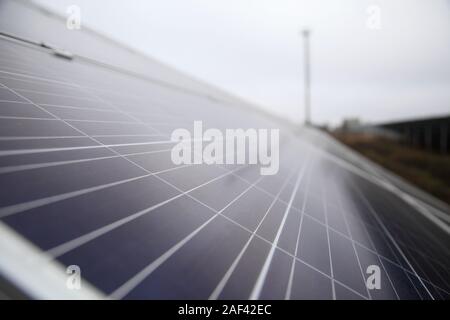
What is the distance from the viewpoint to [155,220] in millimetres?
1609

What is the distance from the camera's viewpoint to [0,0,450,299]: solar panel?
1.22 m

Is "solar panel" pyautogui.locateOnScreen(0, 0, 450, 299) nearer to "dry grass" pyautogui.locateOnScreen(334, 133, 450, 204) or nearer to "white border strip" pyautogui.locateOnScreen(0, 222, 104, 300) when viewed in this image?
"white border strip" pyautogui.locateOnScreen(0, 222, 104, 300)

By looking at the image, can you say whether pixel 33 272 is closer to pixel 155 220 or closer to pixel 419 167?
pixel 155 220

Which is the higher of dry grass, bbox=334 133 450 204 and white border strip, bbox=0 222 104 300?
white border strip, bbox=0 222 104 300

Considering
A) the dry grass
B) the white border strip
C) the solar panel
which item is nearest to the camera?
the white border strip

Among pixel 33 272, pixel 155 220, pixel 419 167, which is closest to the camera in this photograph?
pixel 33 272

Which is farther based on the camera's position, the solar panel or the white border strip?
the solar panel

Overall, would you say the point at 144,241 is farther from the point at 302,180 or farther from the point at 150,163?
the point at 302,180

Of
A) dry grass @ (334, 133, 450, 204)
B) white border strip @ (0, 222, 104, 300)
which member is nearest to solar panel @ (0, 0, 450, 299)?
white border strip @ (0, 222, 104, 300)

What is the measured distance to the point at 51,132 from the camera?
212 cm

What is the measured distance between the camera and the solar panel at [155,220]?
122 centimetres

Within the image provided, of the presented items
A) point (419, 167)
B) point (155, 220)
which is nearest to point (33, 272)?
point (155, 220)

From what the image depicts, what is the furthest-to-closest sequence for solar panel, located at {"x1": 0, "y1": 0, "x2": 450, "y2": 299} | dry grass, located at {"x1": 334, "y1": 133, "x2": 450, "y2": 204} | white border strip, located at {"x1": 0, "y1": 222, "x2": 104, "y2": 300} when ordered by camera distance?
dry grass, located at {"x1": 334, "y1": 133, "x2": 450, "y2": 204} → solar panel, located at {"x1": 0, "y1": 0, "x2": 450, "y2": 299} → white border strip, located at {"x1": 0, "y1": 222, "x2": 104, "y2": 300}
